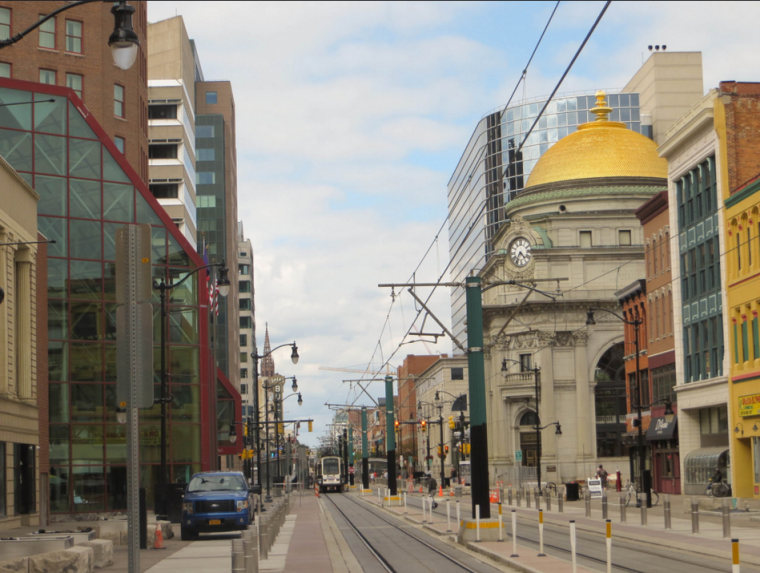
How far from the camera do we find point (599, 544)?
93.1 feet

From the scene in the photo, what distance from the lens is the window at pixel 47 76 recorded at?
64.2 metres

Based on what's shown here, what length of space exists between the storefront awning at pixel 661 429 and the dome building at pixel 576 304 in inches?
1115

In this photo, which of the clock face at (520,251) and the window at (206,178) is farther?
the window at (206,178)

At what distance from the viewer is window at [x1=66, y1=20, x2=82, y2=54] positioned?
65.2m

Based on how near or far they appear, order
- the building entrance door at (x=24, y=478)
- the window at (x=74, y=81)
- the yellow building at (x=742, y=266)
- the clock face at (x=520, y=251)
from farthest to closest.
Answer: the clock face at (x=520, y=251) < the window at (x=74, y=81) < the yellow building at (x=742, y=266) < the building entrance door at (x=24, y=478)

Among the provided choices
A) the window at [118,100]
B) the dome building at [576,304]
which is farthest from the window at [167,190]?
the window at [118,100]

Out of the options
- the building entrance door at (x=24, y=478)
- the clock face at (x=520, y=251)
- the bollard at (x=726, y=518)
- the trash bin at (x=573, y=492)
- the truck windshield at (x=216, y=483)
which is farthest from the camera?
the clock face at (x=520, y=251)

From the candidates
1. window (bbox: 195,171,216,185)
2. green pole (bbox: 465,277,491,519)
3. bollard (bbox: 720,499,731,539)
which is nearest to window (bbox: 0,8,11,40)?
green pole (bbox: 465,277,491,519)

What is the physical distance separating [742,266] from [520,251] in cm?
4656

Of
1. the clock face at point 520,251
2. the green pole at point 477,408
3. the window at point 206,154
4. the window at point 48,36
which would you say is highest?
the window at point 206,154

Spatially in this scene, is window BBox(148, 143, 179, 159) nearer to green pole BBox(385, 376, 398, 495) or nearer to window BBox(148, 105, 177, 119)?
window BBox(148, 105, 177, 119)

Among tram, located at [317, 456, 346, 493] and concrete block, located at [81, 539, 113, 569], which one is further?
tram, located at [317, 456, 346, 493]

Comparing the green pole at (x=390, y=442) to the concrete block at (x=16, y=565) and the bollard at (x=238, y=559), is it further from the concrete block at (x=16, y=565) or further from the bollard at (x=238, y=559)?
the bollard at (x=238, y=559)

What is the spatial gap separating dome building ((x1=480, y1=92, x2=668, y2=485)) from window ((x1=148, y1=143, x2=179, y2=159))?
3116 centimetres
